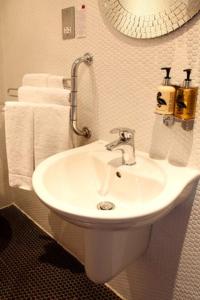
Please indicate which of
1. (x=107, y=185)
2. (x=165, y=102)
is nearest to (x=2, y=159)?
(x=107, y=185)

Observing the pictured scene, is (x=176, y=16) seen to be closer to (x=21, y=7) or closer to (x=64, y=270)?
(x=21, y=7)

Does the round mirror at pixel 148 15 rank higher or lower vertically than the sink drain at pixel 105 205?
higher

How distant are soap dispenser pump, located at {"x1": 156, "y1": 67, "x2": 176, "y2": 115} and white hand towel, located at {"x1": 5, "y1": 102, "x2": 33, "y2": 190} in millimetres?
615

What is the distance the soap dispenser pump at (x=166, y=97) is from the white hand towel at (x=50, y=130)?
44 centimetres

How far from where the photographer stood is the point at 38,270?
144 cm

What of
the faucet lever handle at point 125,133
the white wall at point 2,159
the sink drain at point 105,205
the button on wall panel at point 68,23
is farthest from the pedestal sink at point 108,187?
the white wall at point 2,159

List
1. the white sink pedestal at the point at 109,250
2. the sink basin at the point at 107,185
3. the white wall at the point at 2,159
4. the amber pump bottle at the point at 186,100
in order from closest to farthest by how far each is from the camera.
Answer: the sink basin at the point at 107,185, the amber pump bottle at the point at 186,100, the white sink pedestal at the point at 109,250, the white wall at the point at 2,159

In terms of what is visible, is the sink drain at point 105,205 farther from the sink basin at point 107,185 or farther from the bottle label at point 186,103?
the bottle label at point 186,103

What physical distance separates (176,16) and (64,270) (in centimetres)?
135

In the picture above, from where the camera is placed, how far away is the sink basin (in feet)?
2.16

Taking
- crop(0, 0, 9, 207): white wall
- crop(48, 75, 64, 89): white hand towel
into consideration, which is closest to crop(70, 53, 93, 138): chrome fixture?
crop(48, 75, 64, 89): white hand towel

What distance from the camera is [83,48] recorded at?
116cm

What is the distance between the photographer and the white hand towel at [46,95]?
119cm

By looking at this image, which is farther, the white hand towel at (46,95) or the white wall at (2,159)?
the white wall at (2,159)
